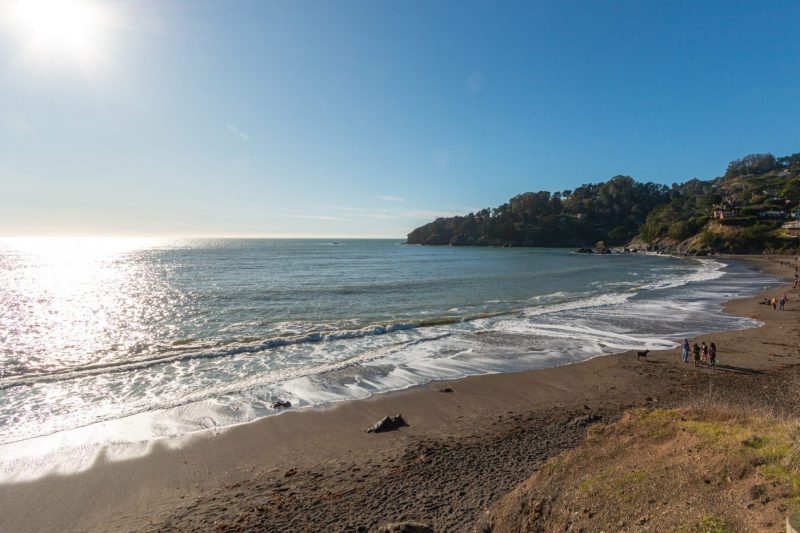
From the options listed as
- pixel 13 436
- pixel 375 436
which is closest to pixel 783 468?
pixel 375 436

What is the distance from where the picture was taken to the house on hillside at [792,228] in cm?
10599

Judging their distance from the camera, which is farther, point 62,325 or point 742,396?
point 62,325

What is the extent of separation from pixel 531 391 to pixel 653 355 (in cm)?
915

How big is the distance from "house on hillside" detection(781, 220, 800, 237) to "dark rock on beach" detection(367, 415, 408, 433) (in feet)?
452

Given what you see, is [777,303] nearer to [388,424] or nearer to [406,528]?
[388,424]

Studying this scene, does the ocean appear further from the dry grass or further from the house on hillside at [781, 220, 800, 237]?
the house on hillside at [781, 220, 800, 237]

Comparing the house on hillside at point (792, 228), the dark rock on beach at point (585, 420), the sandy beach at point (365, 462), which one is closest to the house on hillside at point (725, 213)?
the house on hillside at point (792, 228)

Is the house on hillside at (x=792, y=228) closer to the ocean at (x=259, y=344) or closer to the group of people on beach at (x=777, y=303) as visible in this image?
the ocean at (x=259, y=344)

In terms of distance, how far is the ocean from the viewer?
14289mm

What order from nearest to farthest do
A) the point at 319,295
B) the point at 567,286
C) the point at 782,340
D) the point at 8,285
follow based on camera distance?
the point at 782,340 < the point at 319,295 < the point at 567,286 < the point at 8,285

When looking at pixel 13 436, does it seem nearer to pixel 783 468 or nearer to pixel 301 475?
pixel 301 475

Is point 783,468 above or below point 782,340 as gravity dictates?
above

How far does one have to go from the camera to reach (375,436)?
12.2 meters

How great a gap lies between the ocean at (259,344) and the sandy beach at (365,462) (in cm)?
162
